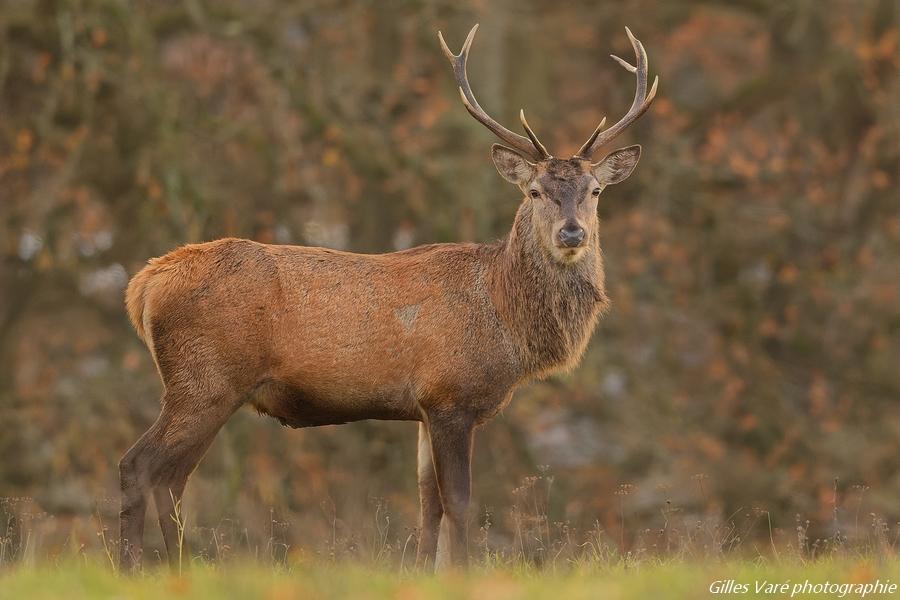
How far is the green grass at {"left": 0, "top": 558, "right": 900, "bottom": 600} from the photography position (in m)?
4.90

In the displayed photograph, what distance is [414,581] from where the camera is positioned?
552cm

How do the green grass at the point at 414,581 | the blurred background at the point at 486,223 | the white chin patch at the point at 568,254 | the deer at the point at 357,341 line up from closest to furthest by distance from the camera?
1. the green grass at the point at 414,581
2. the deer at the point at 357,341
3. the white chin patch at the point at 568,254
4. the blurred background at the point at 486,223

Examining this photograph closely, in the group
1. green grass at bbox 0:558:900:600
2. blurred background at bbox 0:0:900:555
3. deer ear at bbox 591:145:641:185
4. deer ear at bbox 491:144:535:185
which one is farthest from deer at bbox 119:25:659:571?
blurred background at bbox 0:0:900:555

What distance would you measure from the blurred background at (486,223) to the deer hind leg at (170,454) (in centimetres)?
289

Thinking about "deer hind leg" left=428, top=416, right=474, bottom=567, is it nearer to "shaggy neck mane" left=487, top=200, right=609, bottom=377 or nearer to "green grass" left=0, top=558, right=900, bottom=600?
"shaggy neck mane" left=487, top=200, right=609, bottom=377

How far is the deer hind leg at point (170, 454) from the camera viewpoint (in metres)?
7.10

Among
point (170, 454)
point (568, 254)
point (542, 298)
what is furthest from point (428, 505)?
point (568, 254)

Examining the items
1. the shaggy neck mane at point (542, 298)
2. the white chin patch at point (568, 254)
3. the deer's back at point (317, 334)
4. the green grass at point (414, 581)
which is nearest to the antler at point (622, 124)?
the shaggy neck mane at point (542, 298)

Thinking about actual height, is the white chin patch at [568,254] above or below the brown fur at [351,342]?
A: above

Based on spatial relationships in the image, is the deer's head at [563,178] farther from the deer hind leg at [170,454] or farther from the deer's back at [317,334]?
the deer hind leg at [170,454]

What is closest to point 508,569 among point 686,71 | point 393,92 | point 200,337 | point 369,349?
point 369,349

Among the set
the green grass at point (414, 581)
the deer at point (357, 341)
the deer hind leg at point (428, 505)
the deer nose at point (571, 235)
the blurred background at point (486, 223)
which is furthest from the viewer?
the blurred background at point (486, 223)

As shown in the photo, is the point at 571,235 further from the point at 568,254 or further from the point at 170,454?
the point at 170,454

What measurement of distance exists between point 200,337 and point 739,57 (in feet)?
42.0
